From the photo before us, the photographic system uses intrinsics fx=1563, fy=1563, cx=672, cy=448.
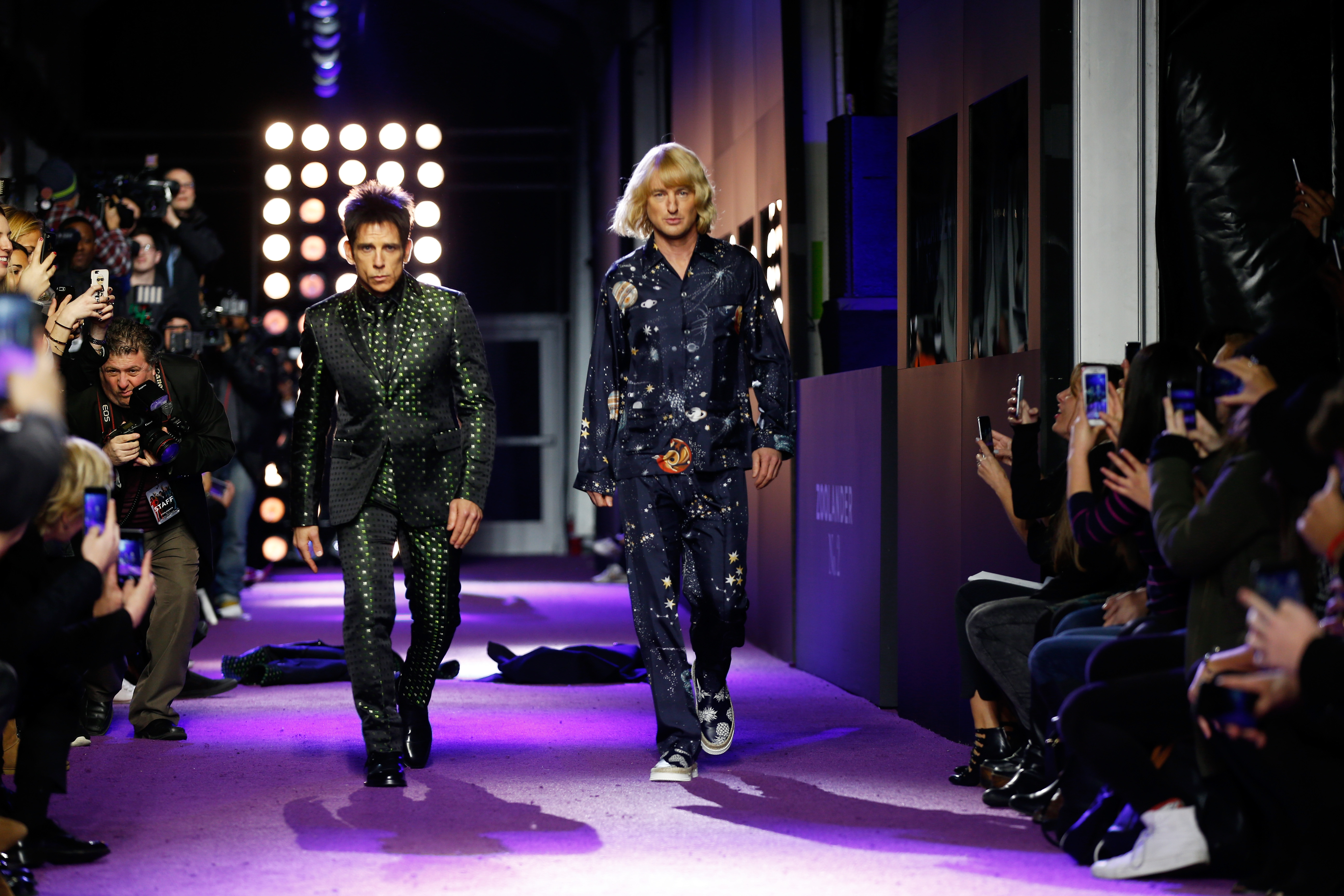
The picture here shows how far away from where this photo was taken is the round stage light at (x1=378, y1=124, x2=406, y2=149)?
12445mm

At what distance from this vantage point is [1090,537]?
3412 mm

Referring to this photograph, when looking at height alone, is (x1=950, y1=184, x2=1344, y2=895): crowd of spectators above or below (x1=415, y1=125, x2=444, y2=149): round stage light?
below

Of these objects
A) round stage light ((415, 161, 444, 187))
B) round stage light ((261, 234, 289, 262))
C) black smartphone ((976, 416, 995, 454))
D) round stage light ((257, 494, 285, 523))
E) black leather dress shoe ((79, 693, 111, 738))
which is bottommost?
black leather dress shoe ((79, 693, 111, 738))

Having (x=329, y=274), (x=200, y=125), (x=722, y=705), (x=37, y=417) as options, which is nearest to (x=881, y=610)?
(x=722, y=705)

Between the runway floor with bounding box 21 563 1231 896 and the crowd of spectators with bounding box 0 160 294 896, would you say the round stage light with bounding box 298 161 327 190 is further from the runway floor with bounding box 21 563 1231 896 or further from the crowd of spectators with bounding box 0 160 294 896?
the runway floor with bounding box 21 563 1231 896

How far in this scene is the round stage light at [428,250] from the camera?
12562 millimetres

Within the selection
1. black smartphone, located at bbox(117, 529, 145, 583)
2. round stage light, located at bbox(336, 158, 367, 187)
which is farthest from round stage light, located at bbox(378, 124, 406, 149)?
black smartphone, located at bbox(117, 529, 145, 583)

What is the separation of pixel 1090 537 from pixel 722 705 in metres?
1.44

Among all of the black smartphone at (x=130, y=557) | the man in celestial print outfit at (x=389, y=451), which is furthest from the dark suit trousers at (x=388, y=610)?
the black smartphone at (x=130, y=557)

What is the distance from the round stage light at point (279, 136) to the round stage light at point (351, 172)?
1.48 ft

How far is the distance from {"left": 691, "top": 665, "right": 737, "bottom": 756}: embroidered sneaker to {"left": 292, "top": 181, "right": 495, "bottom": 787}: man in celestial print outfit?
753 mm

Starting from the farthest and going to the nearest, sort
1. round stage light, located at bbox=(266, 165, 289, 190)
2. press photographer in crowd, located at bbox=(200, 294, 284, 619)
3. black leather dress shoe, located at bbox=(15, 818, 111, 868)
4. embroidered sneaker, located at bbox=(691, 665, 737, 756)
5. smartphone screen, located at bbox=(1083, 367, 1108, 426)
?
round stage light, located at bbox=(266, 165, 289, 190), press photographer in crowd, located at bbox=(200, 294, 284, 619), embroidered sneaker, located at bbox=(691, 665, 737, 756), smartphone screen, located at bbox=(1083, 367, 1108, 426), black leather dress shoe, located at bbox=(15, 818, 111, 868)

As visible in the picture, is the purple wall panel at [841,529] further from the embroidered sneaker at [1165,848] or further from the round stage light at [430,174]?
the round stage light at [430,174]

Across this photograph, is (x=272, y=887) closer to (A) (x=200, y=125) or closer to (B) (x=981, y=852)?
(B) (x=981, y=852)
